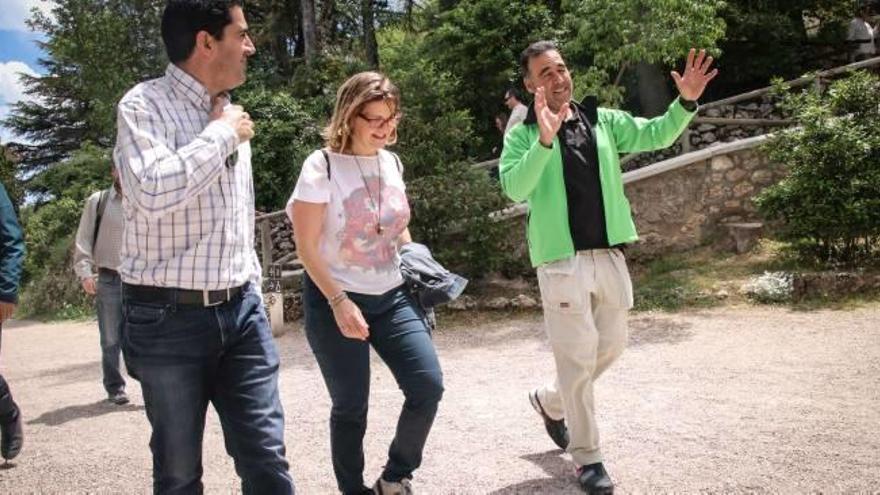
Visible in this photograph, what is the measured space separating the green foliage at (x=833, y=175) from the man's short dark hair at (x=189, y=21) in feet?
24.3

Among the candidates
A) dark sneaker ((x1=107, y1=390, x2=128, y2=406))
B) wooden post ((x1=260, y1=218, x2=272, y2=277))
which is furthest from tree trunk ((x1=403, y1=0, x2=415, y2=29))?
dark sneaker ((x1=107, y1=390, x2=128, y2=406))

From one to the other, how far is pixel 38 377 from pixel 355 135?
662 centimetres

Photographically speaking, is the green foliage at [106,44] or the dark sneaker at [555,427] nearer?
the dark sneaker at [555,427]

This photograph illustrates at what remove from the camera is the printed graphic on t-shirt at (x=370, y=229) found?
3.06 metres

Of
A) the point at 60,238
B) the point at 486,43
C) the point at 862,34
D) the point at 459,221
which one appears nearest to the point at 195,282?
the point at 459,221

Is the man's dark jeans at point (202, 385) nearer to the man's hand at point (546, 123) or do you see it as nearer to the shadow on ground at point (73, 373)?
the man's hand at point (546, 123)

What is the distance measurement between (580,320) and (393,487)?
1100 mm

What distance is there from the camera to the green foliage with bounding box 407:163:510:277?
353 inches

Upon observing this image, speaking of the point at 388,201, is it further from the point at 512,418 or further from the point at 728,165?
the point at 728,165

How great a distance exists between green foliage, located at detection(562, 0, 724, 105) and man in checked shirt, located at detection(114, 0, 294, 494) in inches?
317

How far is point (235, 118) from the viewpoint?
7.20 ft

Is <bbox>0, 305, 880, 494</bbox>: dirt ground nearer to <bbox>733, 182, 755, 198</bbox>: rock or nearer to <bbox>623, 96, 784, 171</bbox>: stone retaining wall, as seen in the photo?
<bbox>733, 182, 755, 198</bbox>: rock

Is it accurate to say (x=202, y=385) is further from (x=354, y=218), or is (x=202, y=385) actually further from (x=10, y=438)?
(x=10, y=438)

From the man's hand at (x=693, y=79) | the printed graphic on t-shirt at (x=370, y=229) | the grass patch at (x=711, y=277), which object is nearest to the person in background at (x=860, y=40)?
the grass patch at (x=711, y=277)
